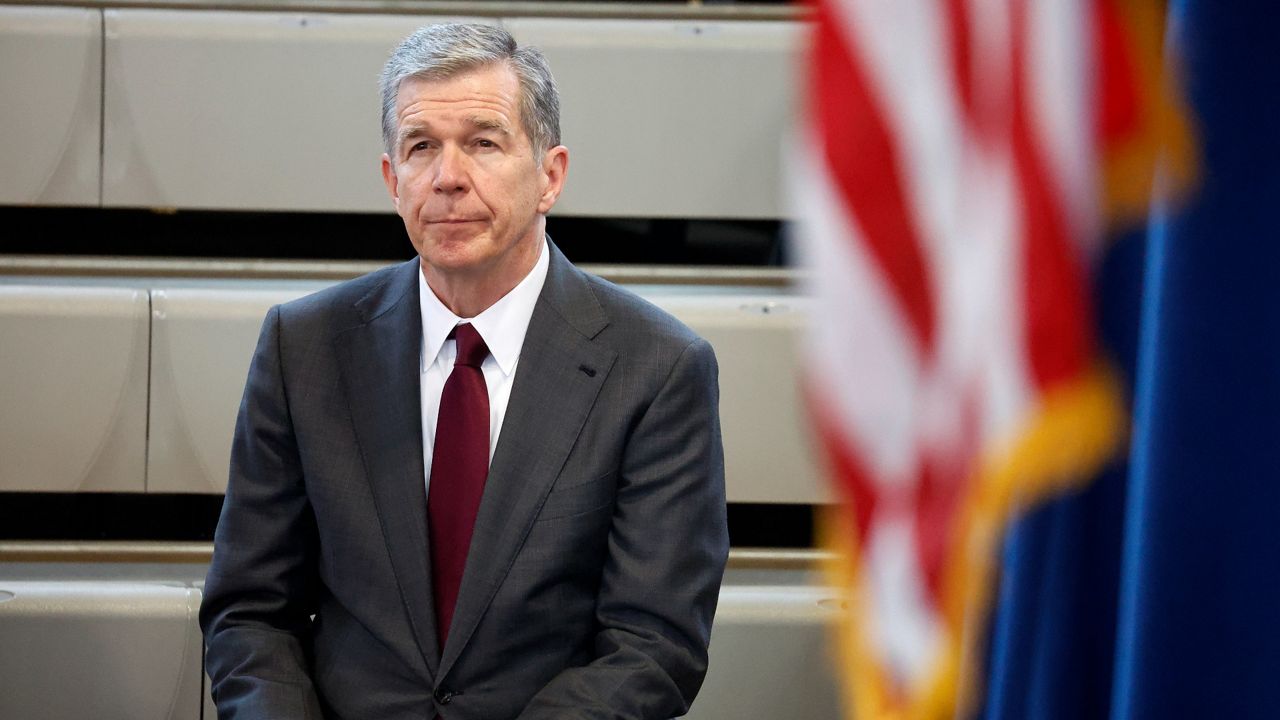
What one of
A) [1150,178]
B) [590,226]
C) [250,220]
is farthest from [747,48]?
[1150,178]

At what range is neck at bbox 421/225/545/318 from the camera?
108 cm

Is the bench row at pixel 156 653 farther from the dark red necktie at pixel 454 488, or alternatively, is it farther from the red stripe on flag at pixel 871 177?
the red stripe on flag at pixel 871 177

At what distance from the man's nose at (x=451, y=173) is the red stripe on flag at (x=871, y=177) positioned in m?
0.64

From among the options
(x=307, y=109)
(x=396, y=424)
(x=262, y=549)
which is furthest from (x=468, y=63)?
(x=307, y=109)

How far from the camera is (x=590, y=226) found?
5.39ft

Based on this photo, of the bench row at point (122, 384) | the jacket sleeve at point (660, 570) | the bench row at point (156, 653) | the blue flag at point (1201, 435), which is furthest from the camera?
the bench row at point (122, 384)

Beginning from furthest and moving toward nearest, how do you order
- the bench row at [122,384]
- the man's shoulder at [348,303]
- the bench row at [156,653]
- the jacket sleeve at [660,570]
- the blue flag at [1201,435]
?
the bench row at [122,384] < the bench row at [156,653] < the man's shoulder at [348,303] < the jacket sleeve at [660,570] < the blue flag at [1201,435]

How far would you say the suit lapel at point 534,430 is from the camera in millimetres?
1023

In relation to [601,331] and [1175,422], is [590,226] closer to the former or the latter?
[601,331]

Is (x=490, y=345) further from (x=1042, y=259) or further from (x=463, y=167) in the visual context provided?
(x=1042, y=259)

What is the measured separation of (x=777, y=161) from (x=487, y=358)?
60cm

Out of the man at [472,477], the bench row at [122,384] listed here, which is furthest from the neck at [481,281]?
the bench row at [122,384]

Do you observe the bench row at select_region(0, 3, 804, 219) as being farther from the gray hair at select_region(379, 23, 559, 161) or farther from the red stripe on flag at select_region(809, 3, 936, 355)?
the red stripe on flag at select_region(809, 3, 936, 355)

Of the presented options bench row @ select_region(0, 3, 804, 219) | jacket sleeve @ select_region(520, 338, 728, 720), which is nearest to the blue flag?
jacket sleeve @ select_region(520, 338, 728, 720)
